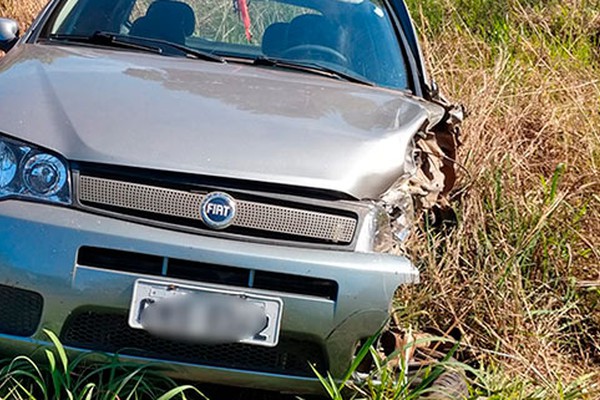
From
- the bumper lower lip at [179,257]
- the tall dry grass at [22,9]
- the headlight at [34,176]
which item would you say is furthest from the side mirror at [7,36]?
the tall dry grass at [22,9]

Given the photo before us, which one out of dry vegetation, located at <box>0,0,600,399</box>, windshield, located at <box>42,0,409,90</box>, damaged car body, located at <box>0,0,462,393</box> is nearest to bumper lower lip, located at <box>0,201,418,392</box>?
damaged car body, located at <box>0,0,462,393</box>

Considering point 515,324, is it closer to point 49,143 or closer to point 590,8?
point 49,143

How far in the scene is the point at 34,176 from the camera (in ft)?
8.23

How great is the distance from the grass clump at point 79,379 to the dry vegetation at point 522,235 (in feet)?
3.38

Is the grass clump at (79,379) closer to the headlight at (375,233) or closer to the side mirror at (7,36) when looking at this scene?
the headlight at (375,233)

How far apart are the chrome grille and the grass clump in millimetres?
402

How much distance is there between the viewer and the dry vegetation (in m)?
3.26

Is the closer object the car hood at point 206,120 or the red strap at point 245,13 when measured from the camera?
the car hood at point 206,120

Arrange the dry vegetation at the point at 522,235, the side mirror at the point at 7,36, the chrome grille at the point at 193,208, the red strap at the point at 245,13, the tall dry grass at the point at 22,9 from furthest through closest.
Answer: the tall dry grass at the point at 22,9
the red strap at the point at 245,13
the side mirror at the point at 7,36
the dry vegetation at the point at 522,235
the chrome grille at the point at 193,208

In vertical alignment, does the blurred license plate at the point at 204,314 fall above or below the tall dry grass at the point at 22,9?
above

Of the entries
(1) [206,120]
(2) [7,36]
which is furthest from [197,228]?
(2) [7,36]

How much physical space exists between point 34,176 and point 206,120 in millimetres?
533

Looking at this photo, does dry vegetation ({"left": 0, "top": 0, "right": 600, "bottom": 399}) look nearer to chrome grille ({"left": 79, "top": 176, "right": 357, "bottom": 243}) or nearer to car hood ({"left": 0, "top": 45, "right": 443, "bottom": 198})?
car hood ({"left": 0, "top": 45, "right": 443, "bottom": 198})

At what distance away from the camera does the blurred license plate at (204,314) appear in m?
2.38
